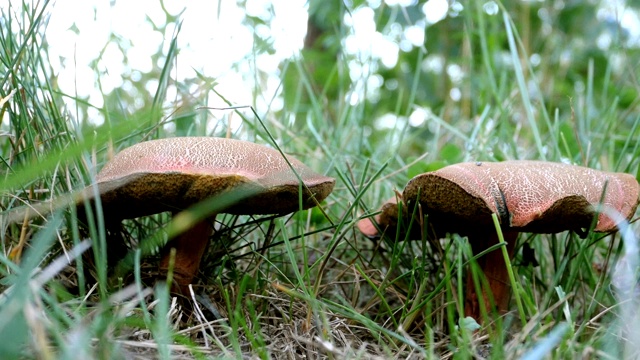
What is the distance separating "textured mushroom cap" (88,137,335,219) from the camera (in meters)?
1.05

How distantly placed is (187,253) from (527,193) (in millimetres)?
824

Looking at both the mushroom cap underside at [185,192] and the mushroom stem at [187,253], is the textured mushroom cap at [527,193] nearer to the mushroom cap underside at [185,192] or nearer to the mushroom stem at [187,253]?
the mushroom cap underside at [185,192]

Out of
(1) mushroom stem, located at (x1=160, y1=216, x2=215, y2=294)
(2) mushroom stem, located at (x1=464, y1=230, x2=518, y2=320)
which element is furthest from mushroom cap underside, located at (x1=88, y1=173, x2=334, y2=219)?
(2) mushroom stem, located at (x1=464, y1=230, x2=518, y2=320)

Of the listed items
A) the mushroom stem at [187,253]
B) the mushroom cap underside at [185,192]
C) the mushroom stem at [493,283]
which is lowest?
the mushroom stem at [493,283]

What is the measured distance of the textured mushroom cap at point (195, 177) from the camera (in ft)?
3.46

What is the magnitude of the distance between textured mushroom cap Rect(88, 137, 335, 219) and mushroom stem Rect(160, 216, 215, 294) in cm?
12

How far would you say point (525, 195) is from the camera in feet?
3.78

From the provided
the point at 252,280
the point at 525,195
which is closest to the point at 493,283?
the point at 525,195

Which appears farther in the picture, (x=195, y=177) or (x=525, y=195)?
(x=525, y=195)

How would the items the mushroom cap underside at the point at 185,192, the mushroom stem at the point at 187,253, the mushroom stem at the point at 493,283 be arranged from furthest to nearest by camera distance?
the mushroom stem at the point at 493,283 < the mushroom stem at the point at 187,253 < the mushroom cap underside at the point at 185,192

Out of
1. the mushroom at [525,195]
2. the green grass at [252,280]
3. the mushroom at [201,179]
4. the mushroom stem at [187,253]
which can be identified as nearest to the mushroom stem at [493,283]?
the green grass at [252,280]

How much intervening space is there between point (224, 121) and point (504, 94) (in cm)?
154

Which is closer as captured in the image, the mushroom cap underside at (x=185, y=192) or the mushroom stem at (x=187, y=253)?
the mushroom cap underside at (x=185, y=192)

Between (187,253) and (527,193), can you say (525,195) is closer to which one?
(527,193)
